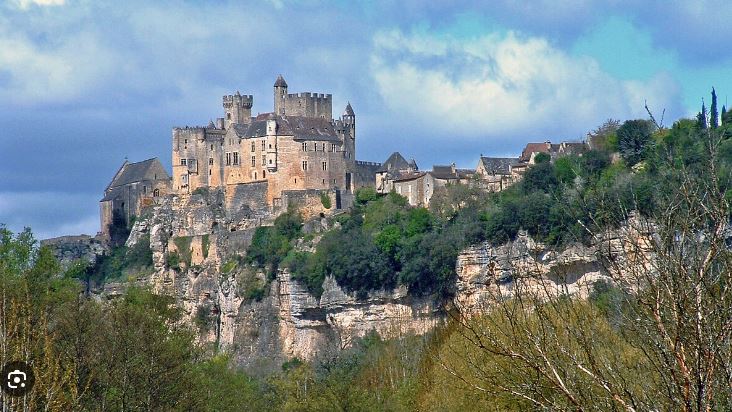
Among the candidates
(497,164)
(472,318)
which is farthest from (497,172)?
(472,318)

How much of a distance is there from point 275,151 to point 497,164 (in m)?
15.5

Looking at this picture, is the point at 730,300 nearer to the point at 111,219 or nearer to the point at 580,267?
the point at 580,267

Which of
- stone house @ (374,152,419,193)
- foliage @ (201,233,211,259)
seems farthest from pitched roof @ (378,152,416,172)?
foliage @ (201,233,211,259)

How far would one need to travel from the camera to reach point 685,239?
518 inches

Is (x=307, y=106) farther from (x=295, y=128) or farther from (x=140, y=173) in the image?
(x=140, y=173)

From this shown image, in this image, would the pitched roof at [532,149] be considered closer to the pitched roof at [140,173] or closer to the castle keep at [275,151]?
the castle keep at [275,151]

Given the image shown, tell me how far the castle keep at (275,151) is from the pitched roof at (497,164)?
29.2 feet

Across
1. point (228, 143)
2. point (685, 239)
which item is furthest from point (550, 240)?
point (685, 239)

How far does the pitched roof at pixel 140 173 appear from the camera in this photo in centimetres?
11012

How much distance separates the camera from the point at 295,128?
3944 inches

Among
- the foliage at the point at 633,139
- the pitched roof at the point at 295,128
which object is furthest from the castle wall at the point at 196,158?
the foliage at the point at 633,139

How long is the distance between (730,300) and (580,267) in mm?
65506

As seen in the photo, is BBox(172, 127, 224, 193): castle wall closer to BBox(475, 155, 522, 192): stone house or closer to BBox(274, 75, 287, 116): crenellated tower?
BBox(274, 75, 287, 116): crenellated tower

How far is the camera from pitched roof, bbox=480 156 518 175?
97.6 m
